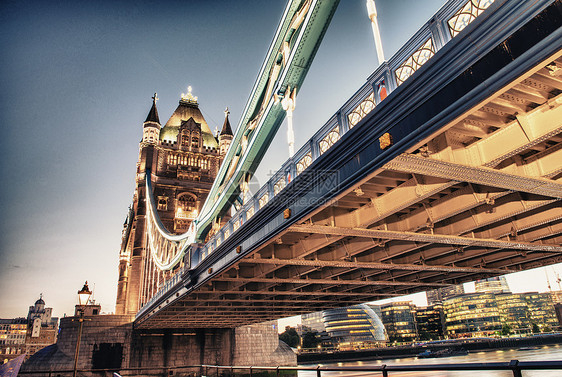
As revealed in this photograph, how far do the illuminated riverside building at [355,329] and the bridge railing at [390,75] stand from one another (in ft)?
418

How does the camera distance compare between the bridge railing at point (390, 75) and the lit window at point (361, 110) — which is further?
the lit window at point (361, 110)

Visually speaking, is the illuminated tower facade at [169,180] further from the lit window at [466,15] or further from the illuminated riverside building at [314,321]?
the illuminated riverside building at [314,321]

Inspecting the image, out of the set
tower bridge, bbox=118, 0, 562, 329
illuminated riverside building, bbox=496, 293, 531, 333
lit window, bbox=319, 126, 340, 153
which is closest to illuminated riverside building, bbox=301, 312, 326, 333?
illuminated riverside building, bbox=496, 293, 531, 333

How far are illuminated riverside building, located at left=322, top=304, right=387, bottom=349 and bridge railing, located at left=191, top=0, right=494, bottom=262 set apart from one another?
12744 centimetres

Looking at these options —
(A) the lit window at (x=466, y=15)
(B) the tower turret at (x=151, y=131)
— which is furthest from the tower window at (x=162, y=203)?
(A) the lit window at (x=466, y=15)

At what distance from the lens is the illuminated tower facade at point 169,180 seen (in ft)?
218

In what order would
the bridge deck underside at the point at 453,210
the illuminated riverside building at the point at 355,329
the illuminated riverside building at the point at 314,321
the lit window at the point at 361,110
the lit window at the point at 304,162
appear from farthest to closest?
1. the illuminated riverside building at the point at 314,321
2. the illuminated riverside building at the point at 355,329
3. the lit window at the point at 304,162
4. the lit window at the point at 361,110
5. the bridge deck underside at the point at 453,210

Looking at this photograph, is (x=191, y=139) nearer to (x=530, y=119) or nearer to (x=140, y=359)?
(x=140, y=359)

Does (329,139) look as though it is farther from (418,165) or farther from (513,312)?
(513,312)

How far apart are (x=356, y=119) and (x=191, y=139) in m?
79.2

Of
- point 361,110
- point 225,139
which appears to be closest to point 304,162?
point 361,110

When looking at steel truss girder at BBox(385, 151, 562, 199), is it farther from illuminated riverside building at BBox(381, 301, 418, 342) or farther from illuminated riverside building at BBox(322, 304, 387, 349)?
illuminated riverside building at BBox(381, 301, 418, 342)

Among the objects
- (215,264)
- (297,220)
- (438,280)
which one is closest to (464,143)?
(297,220)

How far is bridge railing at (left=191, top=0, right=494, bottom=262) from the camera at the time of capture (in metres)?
5.70
